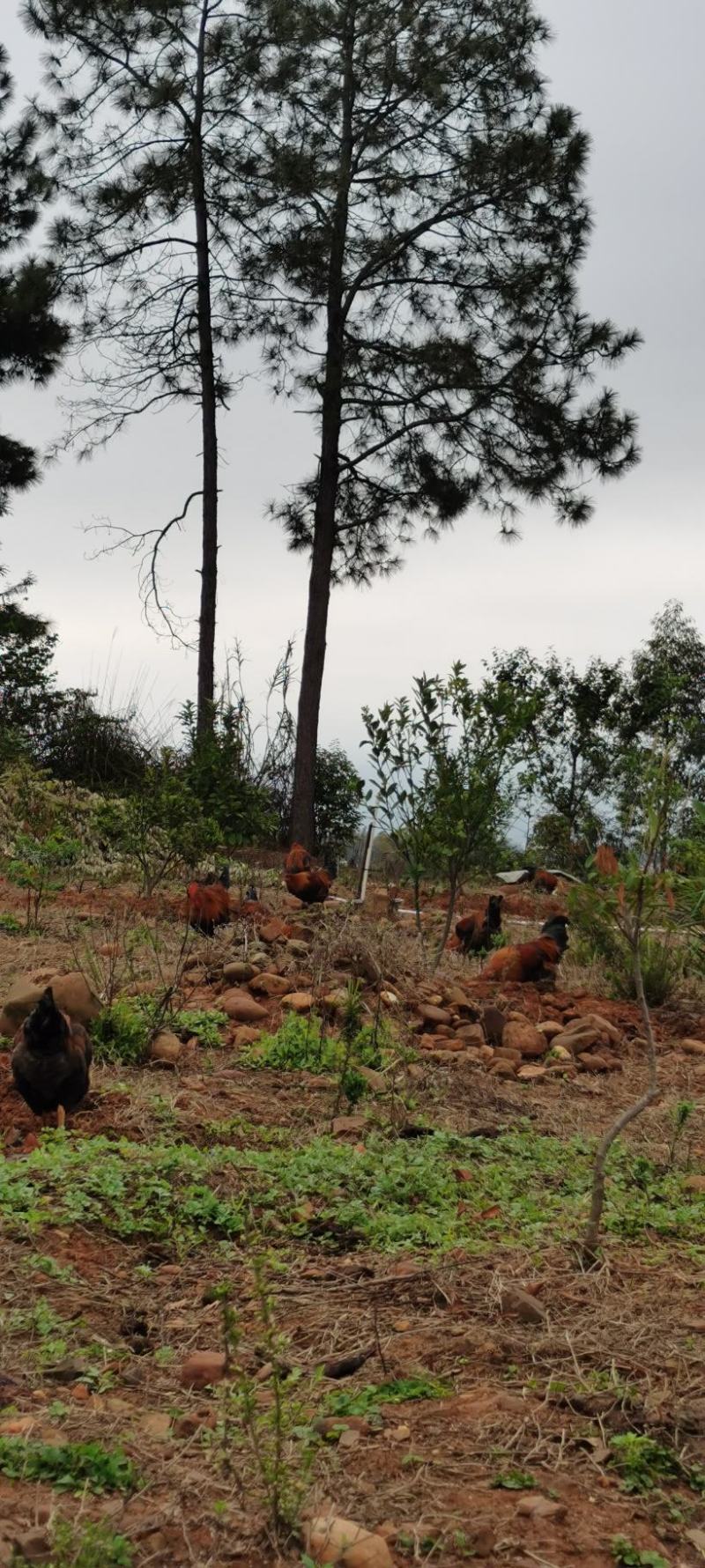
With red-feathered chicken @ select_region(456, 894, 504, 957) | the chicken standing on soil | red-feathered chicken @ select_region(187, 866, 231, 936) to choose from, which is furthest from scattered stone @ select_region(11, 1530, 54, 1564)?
red-feathered chicken @ select_region(456, 894, 504, 957)

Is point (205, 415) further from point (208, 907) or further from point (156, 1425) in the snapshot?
point (156, 1425)

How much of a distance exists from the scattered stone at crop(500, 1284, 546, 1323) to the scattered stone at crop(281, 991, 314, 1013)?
3081 millimetres

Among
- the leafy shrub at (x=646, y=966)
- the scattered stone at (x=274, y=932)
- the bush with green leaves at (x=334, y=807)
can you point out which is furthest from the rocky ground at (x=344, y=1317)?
the bush with green leaves at (x=334, y=807)

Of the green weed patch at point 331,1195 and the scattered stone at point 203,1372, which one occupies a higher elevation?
the green weed patch at point 331,1195

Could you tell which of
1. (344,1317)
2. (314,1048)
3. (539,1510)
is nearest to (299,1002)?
(314,1048)

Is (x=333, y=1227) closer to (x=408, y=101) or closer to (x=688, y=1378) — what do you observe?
(x=688, y=1378)

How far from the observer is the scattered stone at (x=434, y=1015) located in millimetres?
6219

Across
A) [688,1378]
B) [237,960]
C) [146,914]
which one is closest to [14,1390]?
[688,1378]

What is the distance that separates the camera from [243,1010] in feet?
19.3

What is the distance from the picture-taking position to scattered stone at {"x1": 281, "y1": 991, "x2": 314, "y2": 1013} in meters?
5.96

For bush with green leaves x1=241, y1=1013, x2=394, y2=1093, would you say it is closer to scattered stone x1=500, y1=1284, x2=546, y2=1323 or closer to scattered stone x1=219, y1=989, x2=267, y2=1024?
scattered stone x1=219, y1=989, x2=267, y2=1024

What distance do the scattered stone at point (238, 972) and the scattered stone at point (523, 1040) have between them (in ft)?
3.96

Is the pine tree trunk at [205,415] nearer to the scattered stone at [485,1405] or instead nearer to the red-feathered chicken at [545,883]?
the red-feathered chicken at [545,883]

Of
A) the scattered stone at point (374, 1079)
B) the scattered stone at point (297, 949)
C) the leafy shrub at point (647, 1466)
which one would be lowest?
the leafy shrub at point (647, 1466)
